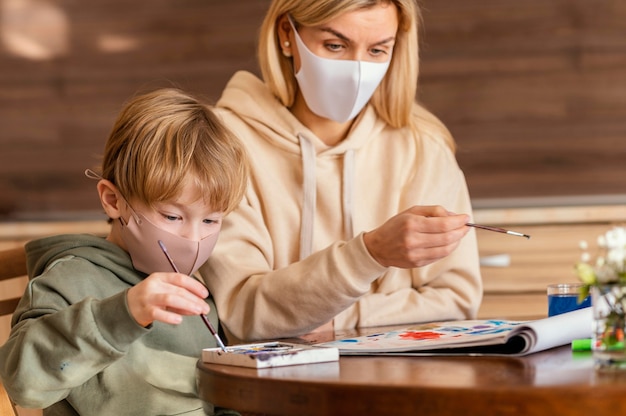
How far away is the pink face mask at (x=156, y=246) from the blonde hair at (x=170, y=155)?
0.14 feet

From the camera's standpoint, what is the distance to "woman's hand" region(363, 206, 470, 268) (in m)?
1.48

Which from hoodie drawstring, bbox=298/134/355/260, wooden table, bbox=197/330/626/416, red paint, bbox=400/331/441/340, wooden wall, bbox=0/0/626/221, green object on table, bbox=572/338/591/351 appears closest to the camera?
wooden table, bbox=197/330/626/416

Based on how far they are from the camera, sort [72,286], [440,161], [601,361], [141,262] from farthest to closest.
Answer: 1. [440,161]
2. [141,262]
3. [72,286]
4. [601,361]

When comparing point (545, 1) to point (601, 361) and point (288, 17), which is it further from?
point (601, 361)

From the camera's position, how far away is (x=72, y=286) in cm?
146

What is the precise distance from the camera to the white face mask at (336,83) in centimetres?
185

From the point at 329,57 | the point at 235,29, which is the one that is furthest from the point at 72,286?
the point at 235,29

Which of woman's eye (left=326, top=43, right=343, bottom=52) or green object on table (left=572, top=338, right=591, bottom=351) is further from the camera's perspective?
woman's eye (left=326, top=43, right=343, bottom=52)

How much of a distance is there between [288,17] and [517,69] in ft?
4.01

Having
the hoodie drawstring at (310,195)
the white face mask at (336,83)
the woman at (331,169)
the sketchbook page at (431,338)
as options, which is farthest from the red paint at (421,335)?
the white face mask at (336,83)

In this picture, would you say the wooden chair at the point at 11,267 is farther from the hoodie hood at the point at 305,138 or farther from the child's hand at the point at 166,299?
the child's hand at the point at 166,299

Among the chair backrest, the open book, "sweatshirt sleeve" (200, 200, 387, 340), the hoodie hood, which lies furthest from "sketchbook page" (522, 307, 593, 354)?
the chair backrest

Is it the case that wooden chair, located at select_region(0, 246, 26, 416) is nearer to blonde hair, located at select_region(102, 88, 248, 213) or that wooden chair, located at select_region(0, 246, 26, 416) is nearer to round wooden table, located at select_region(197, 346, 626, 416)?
blonde hair, located at select_region(102, 88, 248, 213)

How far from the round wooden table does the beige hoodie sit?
56 centimetres
